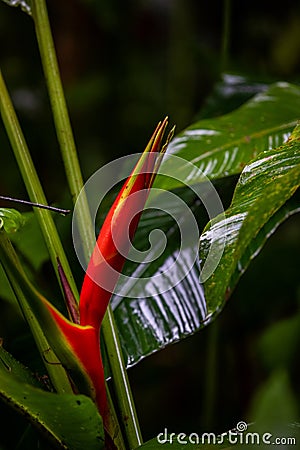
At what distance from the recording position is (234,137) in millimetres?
621

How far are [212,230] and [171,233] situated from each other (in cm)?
28

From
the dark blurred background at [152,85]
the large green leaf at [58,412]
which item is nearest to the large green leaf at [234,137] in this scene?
the large green leaf at [58,412]

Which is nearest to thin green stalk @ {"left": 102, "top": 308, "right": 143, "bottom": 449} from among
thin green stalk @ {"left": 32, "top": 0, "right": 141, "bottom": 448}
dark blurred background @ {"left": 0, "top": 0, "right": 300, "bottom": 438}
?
thin green stalk @ {"left": 32, "top": 0, "right": 141, "bottom": 448}

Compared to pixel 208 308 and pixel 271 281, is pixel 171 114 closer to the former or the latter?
pixel 271 281

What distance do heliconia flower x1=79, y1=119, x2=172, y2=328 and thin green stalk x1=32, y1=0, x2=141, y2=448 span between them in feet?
0.31

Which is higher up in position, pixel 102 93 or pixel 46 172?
pixel 102 93

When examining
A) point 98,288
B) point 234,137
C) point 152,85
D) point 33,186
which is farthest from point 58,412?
point 152,85

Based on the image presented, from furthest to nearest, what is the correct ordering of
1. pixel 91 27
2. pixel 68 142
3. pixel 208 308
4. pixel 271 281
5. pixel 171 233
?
pixel 91 27 → pixel 271 281 → pixel 171 233 → pixel 68 142 → pixel 208 308

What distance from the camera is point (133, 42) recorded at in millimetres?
1667

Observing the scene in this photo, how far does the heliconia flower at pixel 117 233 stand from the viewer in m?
0.40

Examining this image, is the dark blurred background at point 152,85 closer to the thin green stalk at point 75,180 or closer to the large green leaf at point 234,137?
the large green leaf at point 234,137

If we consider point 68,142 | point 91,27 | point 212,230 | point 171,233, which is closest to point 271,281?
point 171,233

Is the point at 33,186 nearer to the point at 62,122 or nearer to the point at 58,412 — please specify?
the point at 62,122

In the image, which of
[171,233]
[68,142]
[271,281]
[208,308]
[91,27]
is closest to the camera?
[208,308]
